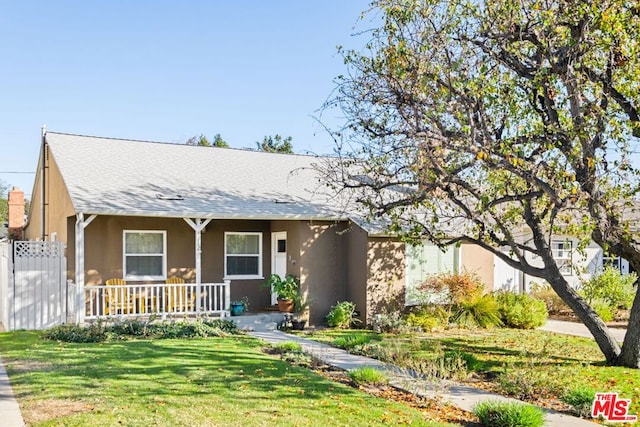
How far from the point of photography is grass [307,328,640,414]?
7.99 m

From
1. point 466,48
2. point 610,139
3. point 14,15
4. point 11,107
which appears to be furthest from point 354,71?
point 11,107

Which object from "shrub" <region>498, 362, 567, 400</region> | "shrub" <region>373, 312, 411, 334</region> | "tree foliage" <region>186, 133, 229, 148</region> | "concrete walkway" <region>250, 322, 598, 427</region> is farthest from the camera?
"tree foliage" <region>186, 133, 229, 148</region>

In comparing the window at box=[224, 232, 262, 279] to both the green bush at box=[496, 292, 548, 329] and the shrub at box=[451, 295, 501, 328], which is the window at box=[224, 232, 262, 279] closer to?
the shrub at box=[451, 295, 501, 328]

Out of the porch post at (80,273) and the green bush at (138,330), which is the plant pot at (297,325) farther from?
the porch post at (80,273)

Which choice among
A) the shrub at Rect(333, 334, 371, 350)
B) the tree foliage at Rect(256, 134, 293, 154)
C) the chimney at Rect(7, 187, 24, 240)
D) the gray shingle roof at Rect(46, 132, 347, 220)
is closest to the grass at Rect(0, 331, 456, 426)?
the shrub at Rect(333, 334, 371, 350)

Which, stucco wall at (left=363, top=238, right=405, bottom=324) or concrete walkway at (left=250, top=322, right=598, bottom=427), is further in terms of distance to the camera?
stucco wall at (left=363, top=238, right=405, bottom=324)

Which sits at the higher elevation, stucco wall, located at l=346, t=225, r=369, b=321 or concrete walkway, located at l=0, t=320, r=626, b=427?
stucco wall, located at l=346, t=225, r=369, b=321

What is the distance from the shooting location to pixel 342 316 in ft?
47.0

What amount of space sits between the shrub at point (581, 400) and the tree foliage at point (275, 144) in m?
40.6

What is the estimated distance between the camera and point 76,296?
41.6ft

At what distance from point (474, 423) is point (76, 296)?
9592mm

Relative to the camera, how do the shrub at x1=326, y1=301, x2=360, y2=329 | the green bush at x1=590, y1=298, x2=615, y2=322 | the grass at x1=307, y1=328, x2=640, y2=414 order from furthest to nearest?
1. the green bush at x1=590, y1=298, x2=615, y2=322
2. the shrub at x1=326, y1=301, x2=360, y2=329
3. the grass at x1=307, y1=328, x2=640, y2=414

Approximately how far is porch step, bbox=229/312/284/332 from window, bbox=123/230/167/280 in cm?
253

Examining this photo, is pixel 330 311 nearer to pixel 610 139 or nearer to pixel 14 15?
pixel 610 139
